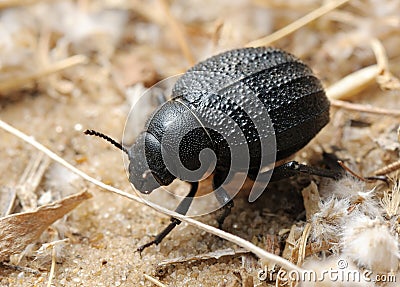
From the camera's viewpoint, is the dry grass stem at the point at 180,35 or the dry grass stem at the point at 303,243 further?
the dry grass stem at the point at 180,35

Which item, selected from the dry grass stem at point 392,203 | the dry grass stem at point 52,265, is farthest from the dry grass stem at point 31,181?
the dry grass stem at point 392,203

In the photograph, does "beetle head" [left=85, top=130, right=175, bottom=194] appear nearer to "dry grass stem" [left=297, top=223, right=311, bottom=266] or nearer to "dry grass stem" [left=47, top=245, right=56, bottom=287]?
"dry grass stem" [left=47, top=245, right=56, bottom=287]

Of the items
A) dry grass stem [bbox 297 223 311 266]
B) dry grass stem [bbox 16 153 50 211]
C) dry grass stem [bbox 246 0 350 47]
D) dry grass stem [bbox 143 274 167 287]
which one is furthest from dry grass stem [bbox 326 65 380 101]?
dry grass stem [bbox 16 153 50 211]

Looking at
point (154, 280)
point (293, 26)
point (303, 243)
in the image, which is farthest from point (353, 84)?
point (154, 280)

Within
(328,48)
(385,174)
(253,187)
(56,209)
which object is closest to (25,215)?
(56,209)

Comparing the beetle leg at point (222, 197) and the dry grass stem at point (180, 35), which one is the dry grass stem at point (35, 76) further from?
the beetle leg at point (222, 197)

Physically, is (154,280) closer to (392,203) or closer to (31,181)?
(31,181)

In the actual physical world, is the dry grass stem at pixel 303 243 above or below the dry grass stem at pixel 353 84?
below

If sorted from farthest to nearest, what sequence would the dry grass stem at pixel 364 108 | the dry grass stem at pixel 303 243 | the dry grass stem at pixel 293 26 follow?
the dry grass stem at pixel 293 26 → the dry grass stem at pixel 364 108 → the dry grass stem at pixel 303 243

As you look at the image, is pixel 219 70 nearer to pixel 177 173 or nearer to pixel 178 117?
pixel 178 117
